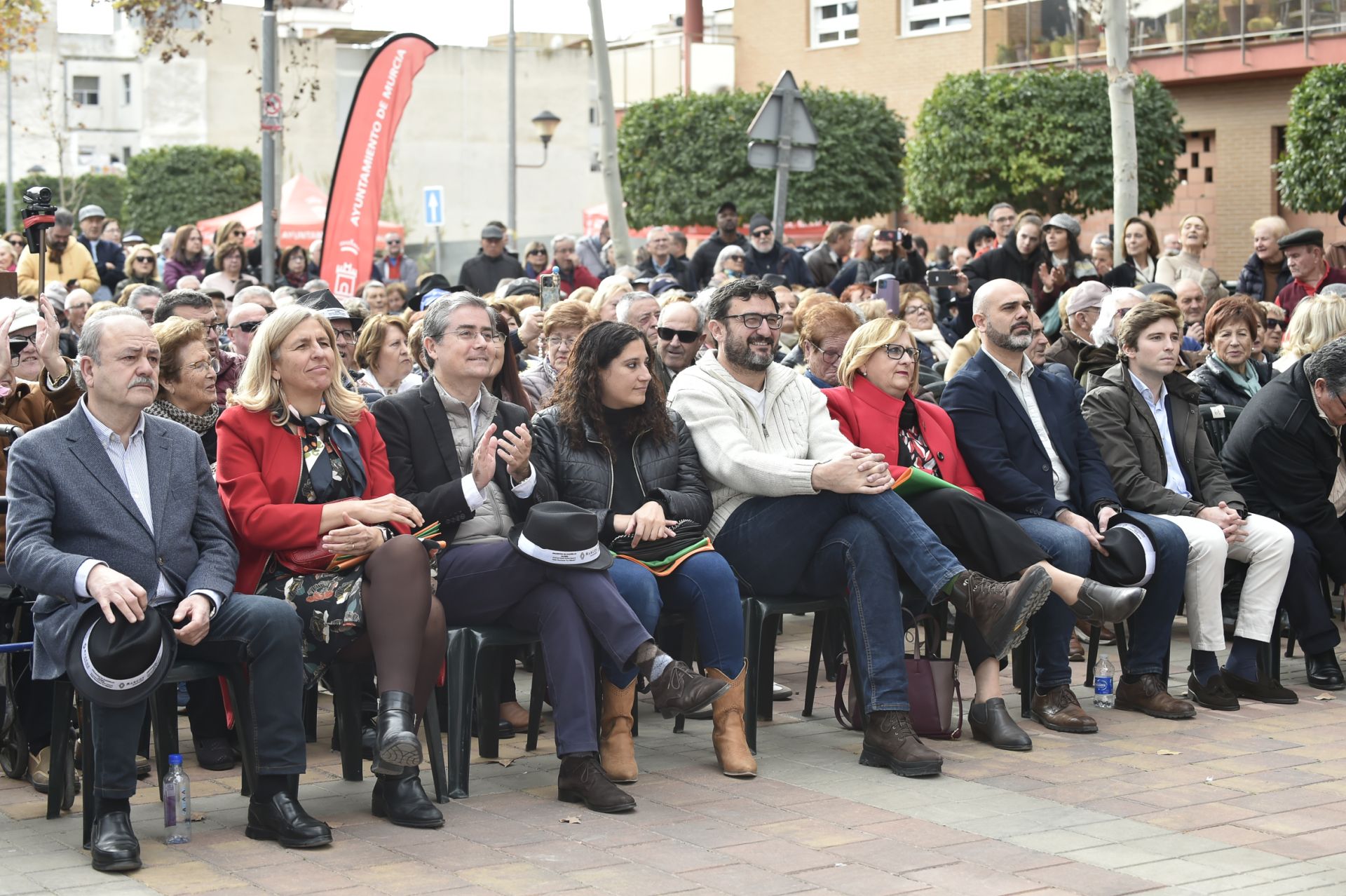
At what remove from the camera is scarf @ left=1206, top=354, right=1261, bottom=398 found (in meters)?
8.99

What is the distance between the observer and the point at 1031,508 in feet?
23.6

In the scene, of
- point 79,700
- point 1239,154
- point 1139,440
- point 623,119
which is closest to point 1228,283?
point 1139,440

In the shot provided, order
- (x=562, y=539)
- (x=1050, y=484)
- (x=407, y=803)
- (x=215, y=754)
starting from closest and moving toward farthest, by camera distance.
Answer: (x=407, y=803) < (x=562, y=539) < (x=215, y=754) < (x=1050, y=484)

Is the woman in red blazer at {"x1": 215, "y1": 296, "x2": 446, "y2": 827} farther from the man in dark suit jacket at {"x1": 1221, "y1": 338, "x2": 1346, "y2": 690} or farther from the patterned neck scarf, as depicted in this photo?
the man in dark suit jacket at {"x1": 1221, "y1": 338, "x2": 1346, "y2": 690}

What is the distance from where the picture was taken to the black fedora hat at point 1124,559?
274 inches

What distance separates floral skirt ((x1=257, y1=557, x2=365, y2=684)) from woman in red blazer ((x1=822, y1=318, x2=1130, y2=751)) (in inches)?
91.1

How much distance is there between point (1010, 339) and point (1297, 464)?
5.33 feet

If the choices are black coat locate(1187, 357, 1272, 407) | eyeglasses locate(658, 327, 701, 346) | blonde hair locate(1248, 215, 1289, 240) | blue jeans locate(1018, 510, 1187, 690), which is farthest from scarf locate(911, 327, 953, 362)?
blue jeans locate(1018, 510, 1187, 690)

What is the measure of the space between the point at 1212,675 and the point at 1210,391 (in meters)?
2.15

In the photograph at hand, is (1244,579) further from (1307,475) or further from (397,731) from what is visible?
(397,731)

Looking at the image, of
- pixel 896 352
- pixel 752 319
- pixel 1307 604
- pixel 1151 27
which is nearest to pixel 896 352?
pixel 896 352

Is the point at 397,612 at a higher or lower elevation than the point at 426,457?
lower

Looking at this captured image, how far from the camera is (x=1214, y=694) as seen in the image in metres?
7.21

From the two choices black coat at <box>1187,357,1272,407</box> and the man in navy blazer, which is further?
black coat at <box>1187,357,1272,407</box>
